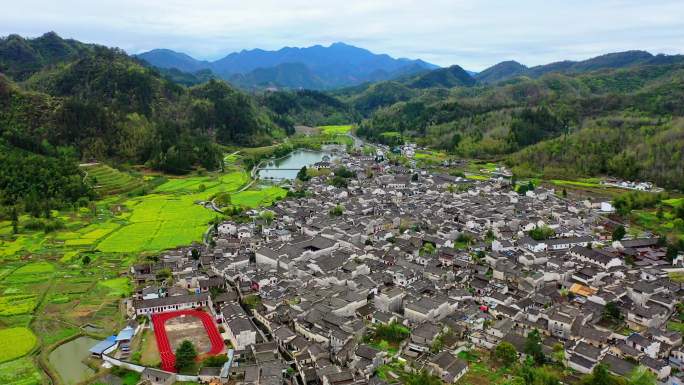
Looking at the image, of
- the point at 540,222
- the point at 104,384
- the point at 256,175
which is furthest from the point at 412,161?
the point at 104,384

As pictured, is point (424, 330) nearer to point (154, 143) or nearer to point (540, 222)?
point (540, 222)

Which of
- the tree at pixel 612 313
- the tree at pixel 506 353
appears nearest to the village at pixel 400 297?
the tree at pixel 612 313

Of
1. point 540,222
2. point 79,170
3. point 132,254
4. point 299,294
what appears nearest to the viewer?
point 299,294

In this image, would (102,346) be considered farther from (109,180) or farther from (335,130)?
(335,130)

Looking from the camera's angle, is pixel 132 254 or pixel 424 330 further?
pixel 132 254

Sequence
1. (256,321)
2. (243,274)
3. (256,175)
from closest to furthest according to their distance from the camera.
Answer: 1. (256,321)
2. (243,274)
3. (256,175)

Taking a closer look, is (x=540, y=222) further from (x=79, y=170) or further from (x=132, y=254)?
(x=79, y=170)

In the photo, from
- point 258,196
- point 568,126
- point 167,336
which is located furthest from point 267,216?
point 568,126

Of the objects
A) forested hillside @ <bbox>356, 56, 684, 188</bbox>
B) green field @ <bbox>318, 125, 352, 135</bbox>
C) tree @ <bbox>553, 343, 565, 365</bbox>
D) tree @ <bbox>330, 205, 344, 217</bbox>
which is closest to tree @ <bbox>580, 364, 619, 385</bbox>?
tree @ <bbox>553, 343, 565, 365</bbox>
